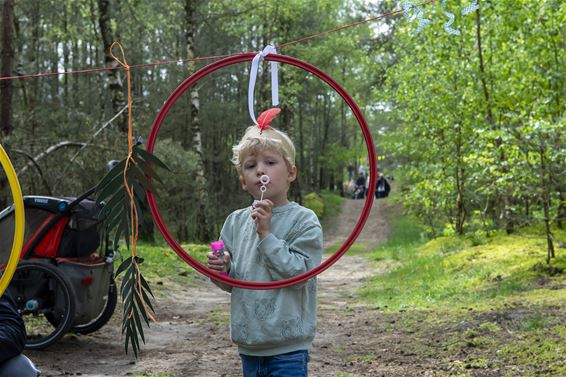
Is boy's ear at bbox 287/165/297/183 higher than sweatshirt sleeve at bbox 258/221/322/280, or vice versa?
boy's ear at bbox 287/165/297/183

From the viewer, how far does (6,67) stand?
8711 millimetres

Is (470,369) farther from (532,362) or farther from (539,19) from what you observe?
(539,19)

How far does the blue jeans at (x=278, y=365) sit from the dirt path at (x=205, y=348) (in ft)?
8.33

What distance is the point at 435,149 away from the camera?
48.3 ft

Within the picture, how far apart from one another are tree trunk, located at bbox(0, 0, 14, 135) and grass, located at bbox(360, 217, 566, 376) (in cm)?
518

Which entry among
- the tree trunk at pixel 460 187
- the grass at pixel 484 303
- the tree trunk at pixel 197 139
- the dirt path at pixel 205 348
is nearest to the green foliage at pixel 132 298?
the dirt path at pixel 205 348

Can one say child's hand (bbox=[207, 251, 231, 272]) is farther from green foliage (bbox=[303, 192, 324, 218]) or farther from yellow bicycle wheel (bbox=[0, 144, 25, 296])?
green foliage (bbox=[303, 192, 324, 218])

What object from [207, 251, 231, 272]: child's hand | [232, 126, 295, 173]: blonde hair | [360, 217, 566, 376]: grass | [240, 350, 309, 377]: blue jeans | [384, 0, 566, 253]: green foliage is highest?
[384, 0, 566, 253]: green foliage

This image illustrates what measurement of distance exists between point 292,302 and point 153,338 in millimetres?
4427

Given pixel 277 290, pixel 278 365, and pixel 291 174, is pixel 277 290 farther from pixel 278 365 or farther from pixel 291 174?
pixel 291 174

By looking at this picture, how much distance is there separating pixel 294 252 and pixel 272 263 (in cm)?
14

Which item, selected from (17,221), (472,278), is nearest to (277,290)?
(17,221)

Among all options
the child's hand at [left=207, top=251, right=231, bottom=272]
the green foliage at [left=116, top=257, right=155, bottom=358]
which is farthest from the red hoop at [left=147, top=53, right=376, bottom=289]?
the green foliage at [left=116, top=257, right=155, bottom=358]

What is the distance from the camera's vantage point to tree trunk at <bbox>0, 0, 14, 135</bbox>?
8648mm
